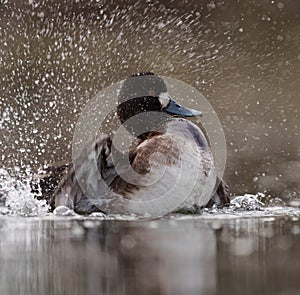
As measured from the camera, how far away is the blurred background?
5.42 meters

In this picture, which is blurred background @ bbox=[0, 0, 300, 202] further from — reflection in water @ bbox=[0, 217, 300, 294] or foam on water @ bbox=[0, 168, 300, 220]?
reflection in water @ bbox=[0, 217, 300, 294]

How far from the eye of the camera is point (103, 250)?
1.94 metres

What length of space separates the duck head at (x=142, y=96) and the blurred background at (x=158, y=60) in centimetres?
121

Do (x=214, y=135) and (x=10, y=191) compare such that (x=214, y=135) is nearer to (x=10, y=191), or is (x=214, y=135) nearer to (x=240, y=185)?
(x=240, y=185)

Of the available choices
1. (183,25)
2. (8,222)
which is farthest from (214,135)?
(8,222)

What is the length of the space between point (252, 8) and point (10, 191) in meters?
3.28

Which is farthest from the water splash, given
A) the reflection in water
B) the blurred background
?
the blurred background

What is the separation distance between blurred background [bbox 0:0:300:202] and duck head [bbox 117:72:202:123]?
3.97 feet

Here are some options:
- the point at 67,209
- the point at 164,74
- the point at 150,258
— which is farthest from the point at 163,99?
the point at 150,258

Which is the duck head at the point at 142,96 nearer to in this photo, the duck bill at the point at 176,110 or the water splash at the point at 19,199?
the duck bill at the point at 176,110

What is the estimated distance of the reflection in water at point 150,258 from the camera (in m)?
1.43

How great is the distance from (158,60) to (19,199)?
8.00 ft

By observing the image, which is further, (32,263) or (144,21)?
(144,21)

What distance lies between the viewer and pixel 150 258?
1759 millimetres
